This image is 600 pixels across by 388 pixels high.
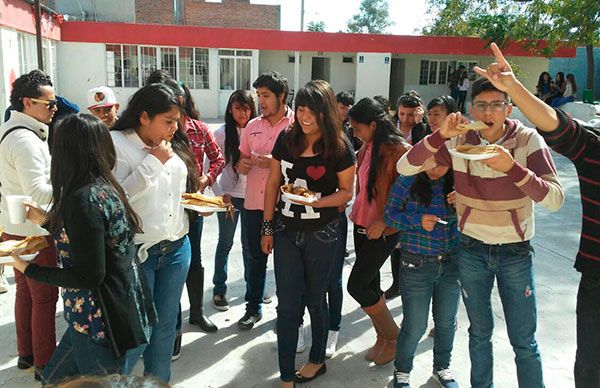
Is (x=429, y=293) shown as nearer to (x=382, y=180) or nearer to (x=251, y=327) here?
(x=382, y=180)

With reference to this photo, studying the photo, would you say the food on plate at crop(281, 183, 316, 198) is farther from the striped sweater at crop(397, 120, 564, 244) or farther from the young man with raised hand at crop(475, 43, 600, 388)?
the young man with raised hand at crop(475, 43, 600, 388)

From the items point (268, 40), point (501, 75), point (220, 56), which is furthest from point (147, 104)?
point (220, 56)

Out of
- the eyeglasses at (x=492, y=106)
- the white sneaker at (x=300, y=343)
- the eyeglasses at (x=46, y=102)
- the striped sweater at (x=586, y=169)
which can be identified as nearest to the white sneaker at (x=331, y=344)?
the white sneaker at (x=300, y=343)

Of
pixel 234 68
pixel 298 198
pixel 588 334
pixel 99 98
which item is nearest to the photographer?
pixel 588 334

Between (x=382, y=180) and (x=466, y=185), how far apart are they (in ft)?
2.40

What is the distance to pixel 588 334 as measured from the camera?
2410mm

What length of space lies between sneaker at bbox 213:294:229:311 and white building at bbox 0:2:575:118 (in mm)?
15852

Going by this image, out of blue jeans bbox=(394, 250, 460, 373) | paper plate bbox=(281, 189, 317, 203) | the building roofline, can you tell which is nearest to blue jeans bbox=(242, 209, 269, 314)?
paper plate bbox=(281, 189, 317, 203)

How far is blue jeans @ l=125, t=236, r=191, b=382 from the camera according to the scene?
8.76 ft

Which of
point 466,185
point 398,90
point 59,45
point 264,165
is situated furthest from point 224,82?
point 466,185

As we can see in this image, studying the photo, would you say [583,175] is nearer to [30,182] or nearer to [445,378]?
[445,378]

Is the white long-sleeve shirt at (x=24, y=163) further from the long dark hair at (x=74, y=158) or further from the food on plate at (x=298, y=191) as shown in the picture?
the food on plate at (x=298, y=191)

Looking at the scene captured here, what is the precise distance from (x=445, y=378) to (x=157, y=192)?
6.71 feet

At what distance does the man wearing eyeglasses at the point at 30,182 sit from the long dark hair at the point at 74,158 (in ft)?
2.81
